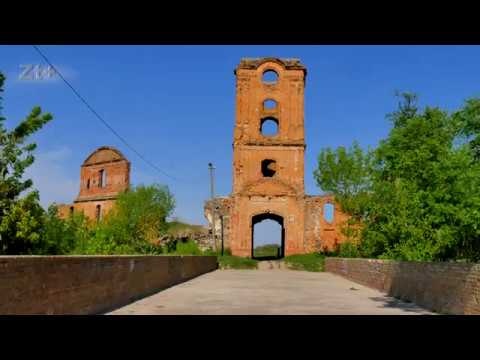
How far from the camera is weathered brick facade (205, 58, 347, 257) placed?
127 ft

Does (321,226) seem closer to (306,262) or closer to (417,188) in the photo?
(306,262)

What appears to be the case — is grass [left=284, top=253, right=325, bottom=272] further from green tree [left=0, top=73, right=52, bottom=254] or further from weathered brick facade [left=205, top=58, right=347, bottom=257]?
green tree [left=0, top=73, right=52, bottom=254]

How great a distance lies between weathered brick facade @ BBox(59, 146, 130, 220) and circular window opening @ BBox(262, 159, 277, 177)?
12.9m

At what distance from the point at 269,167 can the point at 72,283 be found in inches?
1283

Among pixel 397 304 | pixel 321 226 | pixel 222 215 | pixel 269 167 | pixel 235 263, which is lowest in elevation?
pixel 397 304

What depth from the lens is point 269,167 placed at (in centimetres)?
4081

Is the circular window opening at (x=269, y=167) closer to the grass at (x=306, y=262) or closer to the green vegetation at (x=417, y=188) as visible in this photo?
the green vegetation at (x=417, y=188)

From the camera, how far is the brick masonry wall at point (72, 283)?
656 cm

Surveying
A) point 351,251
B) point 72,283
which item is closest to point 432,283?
point 72,283
